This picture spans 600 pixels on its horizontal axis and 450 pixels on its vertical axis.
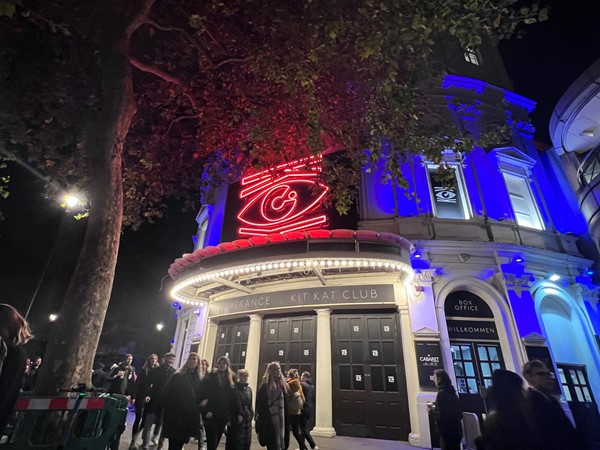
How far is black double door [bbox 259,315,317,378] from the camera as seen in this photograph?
9.98 m

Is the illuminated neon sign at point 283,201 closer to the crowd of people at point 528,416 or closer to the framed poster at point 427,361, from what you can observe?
the framed poster at point 427,361

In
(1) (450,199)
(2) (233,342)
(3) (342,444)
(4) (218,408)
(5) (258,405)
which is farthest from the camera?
(2) (233,342)

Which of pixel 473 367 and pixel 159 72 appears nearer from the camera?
pixel 159 72

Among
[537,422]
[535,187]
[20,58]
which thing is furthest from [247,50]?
[535,187]

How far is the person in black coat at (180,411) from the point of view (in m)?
5.04

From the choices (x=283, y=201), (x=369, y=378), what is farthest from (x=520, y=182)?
(x=369, y=378)

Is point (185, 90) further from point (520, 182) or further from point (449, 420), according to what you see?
point (520, 182)

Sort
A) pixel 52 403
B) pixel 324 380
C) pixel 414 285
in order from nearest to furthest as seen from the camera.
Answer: pixel 52 403, pixel 324 380, pixel 414 285

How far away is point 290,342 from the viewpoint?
10.4m

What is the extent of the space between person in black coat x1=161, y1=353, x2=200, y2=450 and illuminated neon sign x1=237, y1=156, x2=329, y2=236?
21.5 feet

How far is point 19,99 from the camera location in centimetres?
798

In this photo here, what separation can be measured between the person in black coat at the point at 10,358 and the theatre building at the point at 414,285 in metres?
5.72

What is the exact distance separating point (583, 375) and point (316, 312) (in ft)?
26.7

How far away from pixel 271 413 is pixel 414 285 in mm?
5670
